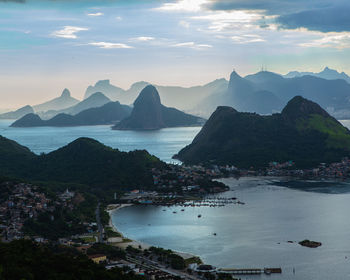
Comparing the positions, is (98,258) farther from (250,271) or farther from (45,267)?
(250,271)

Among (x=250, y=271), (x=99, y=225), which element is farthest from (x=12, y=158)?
(x=250, y=271)

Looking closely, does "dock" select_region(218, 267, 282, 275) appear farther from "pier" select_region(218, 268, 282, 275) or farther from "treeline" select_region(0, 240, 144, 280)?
"treeline" select_region(0, 240, 144, 280)

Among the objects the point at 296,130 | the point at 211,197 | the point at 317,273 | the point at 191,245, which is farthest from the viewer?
the point at 296,130

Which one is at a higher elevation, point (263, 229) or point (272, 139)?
point (272, 139)

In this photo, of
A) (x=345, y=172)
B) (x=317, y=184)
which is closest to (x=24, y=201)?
(x=317, y=184)

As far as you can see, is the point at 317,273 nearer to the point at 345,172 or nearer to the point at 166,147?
the point at 345,172

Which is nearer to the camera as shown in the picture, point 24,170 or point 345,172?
point 24,170

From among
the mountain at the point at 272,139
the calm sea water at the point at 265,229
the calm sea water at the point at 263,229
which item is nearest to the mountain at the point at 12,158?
the calm sea water at the point at 263,229
